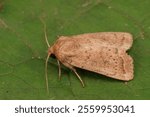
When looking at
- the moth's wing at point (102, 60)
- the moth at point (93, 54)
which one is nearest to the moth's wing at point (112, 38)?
the moth at point (93, 54)

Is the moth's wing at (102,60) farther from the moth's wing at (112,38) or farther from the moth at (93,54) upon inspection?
the moth's wing at (112,38)

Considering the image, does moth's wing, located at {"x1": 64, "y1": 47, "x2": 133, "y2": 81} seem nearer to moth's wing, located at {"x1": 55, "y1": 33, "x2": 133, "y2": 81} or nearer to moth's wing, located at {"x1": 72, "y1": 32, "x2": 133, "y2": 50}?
moth's wing, located at {"x1": 55, "y1": 33, "x2": 133, "y2": 81}

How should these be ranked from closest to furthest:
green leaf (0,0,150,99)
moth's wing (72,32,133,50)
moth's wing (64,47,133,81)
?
green leaf (0,0,150,99) → moth's wing (64,47,133,81) → moth's wing (72,32,133,50)

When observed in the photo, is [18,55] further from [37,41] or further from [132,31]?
[132,31]

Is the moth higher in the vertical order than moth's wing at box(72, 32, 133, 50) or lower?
lower

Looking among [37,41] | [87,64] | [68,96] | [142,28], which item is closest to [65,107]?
[68,96]

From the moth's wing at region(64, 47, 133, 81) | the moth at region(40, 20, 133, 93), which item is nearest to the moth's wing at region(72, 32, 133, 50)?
the moth at region(40, 20, 133, 93)
